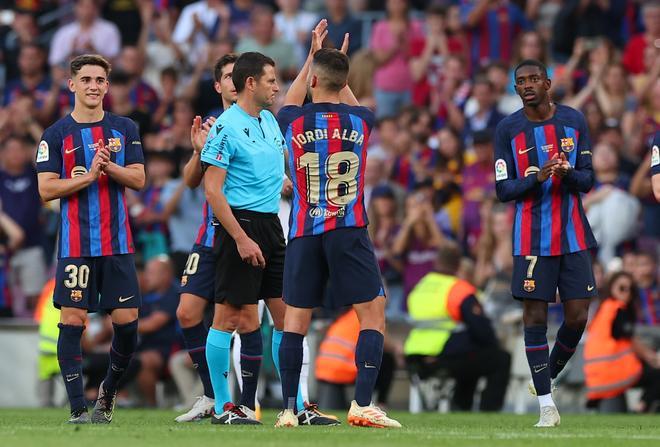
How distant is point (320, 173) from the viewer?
9422 mm

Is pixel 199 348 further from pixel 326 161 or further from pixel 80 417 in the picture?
pixel 326 161

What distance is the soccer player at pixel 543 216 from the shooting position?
10289 mm

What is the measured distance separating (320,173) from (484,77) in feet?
30.2

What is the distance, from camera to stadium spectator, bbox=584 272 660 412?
1427 centimetres

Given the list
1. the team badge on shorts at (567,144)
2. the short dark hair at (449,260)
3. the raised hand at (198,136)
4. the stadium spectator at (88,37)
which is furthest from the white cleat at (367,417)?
the stadium spectator at (88,37)

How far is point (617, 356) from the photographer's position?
1427 cm

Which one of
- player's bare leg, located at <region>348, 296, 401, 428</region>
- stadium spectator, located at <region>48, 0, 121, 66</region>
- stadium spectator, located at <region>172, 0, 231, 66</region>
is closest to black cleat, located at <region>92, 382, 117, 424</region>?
player's bare leg, located at <region>348, 296, 401, 428</region>

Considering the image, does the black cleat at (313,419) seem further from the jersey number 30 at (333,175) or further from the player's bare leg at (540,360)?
the jersey number 30 at (333,175)

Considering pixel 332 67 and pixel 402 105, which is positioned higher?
pixel 402 105

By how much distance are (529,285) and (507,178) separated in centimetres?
77

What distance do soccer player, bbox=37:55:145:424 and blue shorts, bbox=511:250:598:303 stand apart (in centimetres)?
267

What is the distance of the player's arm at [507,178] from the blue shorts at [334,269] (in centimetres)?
134

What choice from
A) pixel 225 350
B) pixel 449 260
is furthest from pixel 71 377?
pixel 449 260

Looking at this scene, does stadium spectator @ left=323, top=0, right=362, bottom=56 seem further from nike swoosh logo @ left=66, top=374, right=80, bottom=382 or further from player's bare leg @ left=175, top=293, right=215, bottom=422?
nike swoosh logo @ left=66, top=374, right=80, bottom=382
